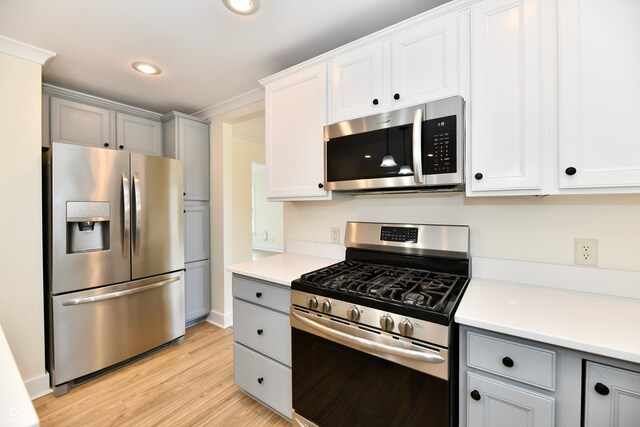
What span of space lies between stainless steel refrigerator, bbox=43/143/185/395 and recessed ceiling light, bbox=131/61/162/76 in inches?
27.1

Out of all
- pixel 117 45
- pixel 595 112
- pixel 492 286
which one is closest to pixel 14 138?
pixel 117 45

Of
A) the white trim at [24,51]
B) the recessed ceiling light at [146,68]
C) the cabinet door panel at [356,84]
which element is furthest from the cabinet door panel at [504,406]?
the white trim at [24,51]

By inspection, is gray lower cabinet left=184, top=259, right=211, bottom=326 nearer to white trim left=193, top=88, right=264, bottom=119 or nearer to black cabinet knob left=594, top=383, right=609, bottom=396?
white trim left=193, top=88, right=264, bottom=119

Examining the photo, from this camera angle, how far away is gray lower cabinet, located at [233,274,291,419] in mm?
1665

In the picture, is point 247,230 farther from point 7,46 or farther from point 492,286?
point 492,286

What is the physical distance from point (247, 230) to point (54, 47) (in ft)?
7.99

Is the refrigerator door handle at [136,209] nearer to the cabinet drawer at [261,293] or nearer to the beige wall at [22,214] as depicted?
the beige wall at [22,214]

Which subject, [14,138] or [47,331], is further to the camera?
[47,331]

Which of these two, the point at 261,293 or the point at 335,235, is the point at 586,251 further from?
the point at 261,293

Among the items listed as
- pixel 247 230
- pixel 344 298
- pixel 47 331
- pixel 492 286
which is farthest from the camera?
pixel 247 230

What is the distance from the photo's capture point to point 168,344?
2721mm

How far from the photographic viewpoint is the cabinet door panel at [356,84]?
1629 mm

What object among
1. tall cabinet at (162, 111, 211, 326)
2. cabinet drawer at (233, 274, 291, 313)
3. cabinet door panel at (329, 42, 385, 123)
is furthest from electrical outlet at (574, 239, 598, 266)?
tall cabinet at (162, 111, 211, 326)

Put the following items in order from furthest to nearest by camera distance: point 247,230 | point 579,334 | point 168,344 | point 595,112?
point 247,230 → point 168,344 → point 595,112 → point 579,334
